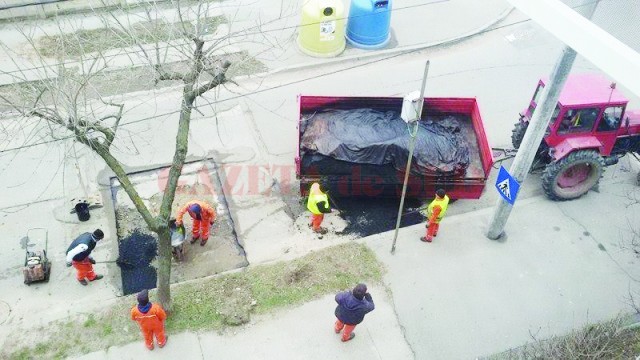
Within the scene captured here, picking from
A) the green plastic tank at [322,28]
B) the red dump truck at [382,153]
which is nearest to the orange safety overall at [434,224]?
the red dump truck at [382,153]

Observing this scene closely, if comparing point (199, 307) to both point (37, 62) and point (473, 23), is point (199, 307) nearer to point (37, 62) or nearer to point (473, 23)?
point (37, 62)

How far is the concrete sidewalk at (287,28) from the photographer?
42.7ft

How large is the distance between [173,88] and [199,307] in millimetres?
6119

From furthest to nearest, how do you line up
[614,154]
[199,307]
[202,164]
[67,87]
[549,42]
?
[549,42] < [202,164] < [614,154] < [199,307] < [67,87]

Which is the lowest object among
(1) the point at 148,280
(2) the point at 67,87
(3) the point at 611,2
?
(1) the point at 148,280

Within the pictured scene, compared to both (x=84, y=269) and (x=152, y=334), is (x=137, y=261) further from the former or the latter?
(x=152, y=334)

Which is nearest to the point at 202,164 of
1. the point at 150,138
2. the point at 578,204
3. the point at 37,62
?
the point at 150,138

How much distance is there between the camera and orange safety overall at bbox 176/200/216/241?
27.9 feet

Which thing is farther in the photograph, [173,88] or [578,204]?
[173,88]

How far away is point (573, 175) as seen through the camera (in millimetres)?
9977

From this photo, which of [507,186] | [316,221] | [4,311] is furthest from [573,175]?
[4,311]

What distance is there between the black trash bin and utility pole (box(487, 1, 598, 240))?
6919mm

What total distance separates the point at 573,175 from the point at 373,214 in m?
3.83

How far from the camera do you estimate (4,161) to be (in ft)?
33.9
